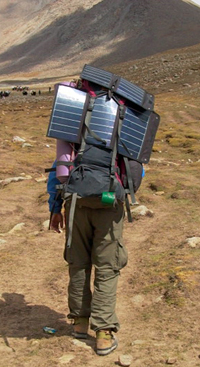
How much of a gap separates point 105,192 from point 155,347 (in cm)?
115

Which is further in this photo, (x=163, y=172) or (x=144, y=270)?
(x=163, y=172)

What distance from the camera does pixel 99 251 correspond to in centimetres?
394

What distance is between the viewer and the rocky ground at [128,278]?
3.92 metres

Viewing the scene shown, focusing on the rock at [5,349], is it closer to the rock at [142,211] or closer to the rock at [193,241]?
the rock at [193,241]

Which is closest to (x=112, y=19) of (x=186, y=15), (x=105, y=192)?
(x=186, y=15)

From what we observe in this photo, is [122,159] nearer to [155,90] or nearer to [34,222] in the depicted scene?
[34,222]

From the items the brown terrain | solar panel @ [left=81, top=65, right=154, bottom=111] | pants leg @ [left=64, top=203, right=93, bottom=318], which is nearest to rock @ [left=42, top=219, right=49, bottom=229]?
the brown terrain

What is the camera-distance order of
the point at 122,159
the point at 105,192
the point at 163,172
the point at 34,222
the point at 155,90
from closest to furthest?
the point at 105,192
the point at 122,159
the point at 34,222
the point at 163,172
the point at 155,90

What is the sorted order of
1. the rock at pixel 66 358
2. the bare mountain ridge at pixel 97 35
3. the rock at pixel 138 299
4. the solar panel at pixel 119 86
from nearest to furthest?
the rock at pixel 66 358 → the solar panel at pixel 119 86 → the rock at pixel 138 299 → the bare mountain ridge at pixel 97 35

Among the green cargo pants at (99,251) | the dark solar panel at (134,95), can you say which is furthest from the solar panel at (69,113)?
the green cargo pants at (99,251)

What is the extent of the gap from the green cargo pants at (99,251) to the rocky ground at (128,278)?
303 mm

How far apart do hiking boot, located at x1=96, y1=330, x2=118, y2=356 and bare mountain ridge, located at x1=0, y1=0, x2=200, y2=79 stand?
8717 cm

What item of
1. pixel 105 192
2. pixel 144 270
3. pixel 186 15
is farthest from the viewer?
pixel 186 15

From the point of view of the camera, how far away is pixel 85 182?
3.81m
